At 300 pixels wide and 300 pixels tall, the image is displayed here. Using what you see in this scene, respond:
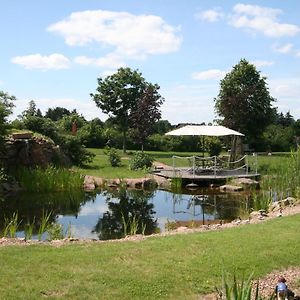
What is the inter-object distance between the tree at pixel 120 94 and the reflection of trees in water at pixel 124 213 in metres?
21.9

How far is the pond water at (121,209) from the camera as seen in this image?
551 inches

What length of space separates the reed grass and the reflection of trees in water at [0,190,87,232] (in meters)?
0.64

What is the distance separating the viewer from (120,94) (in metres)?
42.8

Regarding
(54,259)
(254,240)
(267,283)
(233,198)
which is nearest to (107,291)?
(54,259)

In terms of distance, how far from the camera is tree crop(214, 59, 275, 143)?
35.8m

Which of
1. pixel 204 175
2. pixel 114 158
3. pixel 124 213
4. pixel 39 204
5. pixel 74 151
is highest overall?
pixel 74 151

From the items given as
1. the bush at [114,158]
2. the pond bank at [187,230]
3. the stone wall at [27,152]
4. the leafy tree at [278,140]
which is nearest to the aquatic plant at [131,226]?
the pond bank at [187,230]

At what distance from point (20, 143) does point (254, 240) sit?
17087 mm

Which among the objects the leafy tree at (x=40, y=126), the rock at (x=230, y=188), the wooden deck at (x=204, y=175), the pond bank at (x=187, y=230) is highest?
the leafy tree at (x=40, y=126)

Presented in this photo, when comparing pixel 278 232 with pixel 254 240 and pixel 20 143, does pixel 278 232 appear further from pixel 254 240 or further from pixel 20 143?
pixel 20 143

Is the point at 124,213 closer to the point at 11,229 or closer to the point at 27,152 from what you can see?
the point at 11,229

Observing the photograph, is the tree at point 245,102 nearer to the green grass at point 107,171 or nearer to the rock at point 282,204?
the green grass at point 107,171

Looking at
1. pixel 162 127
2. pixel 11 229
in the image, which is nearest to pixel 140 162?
pixel 11 229

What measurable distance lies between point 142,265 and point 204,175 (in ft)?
58.3
